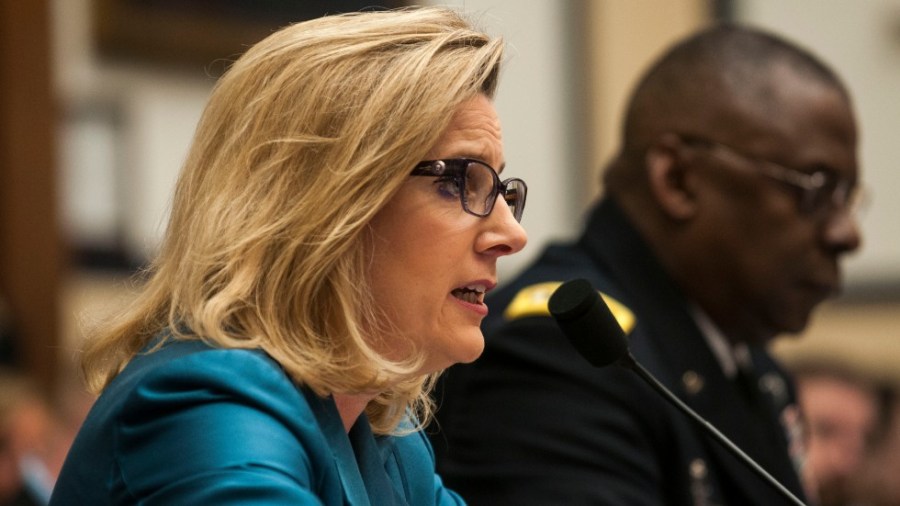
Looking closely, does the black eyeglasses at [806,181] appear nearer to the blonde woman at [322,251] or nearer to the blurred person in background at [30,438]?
the blonde woman at [322,251]

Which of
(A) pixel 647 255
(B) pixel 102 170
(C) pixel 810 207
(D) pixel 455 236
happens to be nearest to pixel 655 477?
(A) pixel 647 255

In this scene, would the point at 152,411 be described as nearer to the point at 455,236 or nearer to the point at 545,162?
the point at 455,236

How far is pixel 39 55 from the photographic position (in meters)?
4.87

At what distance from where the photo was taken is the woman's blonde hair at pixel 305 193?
48.5 inches

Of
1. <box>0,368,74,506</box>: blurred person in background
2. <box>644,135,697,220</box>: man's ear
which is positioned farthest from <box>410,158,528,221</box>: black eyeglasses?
<box>0,368,74,506</box>: blurred person in background

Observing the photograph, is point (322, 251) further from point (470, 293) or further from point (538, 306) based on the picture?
point (538, 306)

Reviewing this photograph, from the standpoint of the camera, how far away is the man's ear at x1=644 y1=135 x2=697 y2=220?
2.18m

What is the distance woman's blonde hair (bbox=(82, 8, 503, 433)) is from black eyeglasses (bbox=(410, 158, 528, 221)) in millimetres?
21

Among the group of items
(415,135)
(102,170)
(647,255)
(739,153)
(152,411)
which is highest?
(415,135)

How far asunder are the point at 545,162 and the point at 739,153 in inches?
124

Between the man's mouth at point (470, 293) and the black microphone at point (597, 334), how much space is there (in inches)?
2.9

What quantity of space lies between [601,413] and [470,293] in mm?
616

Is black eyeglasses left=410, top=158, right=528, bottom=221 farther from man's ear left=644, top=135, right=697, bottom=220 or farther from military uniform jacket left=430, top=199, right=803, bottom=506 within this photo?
man's ear left=644, top=135, right=697, bottom=220

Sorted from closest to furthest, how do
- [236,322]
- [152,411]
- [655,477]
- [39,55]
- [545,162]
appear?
[152,411]
[236,322]
[655,477]
[39,55]
[545,162]
